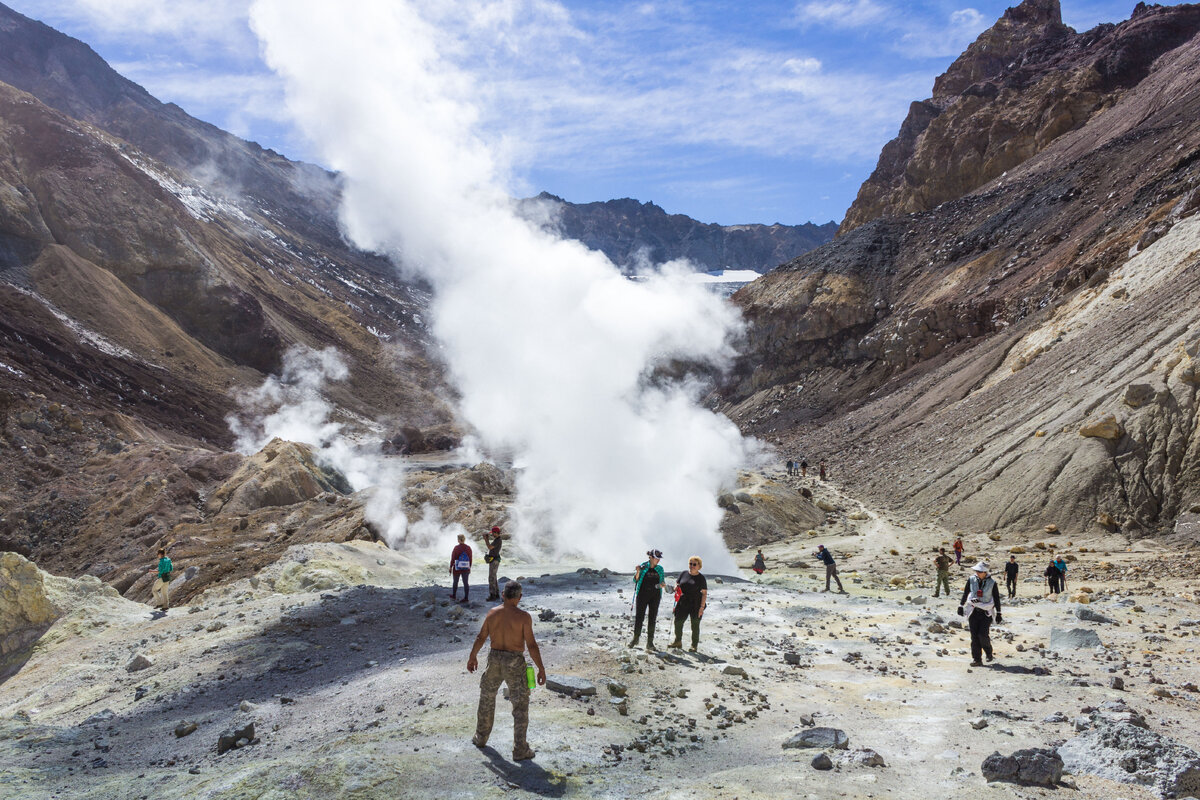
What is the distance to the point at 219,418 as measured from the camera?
49406 mm

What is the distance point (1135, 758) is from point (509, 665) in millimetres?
4459

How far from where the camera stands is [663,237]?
191625 mm

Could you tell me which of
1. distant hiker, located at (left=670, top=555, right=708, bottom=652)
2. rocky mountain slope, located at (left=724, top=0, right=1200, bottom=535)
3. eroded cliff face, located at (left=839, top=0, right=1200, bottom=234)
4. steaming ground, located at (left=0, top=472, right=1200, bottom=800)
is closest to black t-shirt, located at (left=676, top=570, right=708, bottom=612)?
distant hiker, located at (left=670, top=555, right=708, bottom=652)

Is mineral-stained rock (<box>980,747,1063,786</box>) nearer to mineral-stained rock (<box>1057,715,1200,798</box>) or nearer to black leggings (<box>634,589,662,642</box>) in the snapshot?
mineral-stained rock (<box>1057,715,1200,798</box>)

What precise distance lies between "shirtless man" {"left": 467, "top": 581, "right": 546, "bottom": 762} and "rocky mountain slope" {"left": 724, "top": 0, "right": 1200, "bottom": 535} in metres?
19.3

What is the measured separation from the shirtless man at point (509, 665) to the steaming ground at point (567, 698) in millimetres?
232

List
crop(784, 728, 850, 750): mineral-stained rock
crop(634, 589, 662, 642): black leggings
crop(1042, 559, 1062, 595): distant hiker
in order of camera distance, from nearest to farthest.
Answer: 1. crop(784, 728, 850, 750): mineral-stained rock
2. crop(634, 589, 662, 642): black leggings
3. crop(1042, 559, 1062, 595): distant hiker

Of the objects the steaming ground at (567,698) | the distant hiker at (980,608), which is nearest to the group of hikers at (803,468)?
the steaming ground at (567,698)

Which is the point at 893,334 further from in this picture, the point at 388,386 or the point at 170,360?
the point at 170,360

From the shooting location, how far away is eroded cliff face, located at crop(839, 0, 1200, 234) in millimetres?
63344

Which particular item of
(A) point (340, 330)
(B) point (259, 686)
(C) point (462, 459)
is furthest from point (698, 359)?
(B) point (259, 686)

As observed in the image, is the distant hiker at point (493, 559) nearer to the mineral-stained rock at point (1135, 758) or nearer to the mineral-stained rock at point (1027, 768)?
the mineral-stained rock at point (1027, 768)

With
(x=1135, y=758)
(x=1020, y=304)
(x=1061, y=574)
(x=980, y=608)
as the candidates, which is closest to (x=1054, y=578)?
(x=1061, y=574)

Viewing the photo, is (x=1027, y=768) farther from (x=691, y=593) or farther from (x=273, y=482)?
(x=273, y=482)
